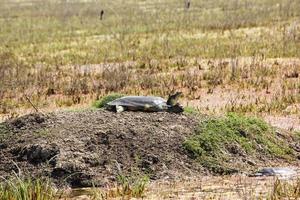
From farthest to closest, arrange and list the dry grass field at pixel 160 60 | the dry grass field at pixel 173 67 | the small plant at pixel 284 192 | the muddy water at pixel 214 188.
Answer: the dry grass field at pixel 160 60 < the dry grass field at pixel 173 67 < the muddy water at pixel 214 188 < the small plant at pixel 284 192

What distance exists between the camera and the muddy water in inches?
257

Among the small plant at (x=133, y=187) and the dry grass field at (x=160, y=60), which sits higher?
the small plant at (x=133, y=187)

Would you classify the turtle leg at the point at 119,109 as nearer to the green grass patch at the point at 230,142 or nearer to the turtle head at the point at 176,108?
the turtle head at the point at 176,108

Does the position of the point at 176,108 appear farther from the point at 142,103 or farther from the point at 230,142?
the point at 230,142

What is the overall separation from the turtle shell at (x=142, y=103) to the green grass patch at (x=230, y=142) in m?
0.71

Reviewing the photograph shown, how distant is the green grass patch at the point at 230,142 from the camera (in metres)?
8.16

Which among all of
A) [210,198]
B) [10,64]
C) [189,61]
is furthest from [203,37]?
[210,198]

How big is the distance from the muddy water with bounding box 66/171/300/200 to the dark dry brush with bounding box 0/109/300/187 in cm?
27

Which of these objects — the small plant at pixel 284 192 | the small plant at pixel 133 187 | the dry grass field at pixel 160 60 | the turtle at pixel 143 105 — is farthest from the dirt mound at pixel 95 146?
the dry grass field at pixel 160 60

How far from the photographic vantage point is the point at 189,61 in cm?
1911

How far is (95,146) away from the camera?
26.9ft

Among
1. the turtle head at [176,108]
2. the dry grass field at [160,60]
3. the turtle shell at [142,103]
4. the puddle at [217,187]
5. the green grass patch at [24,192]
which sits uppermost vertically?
the turtle shell at [142,103]

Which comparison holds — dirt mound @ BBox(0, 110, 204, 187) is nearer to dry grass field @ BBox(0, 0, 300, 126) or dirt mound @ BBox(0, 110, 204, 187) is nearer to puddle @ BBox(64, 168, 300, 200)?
puddle @ BBox(64, 168, 300, 200)

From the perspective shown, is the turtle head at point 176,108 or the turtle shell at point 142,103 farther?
the turtle head at point 176,108
